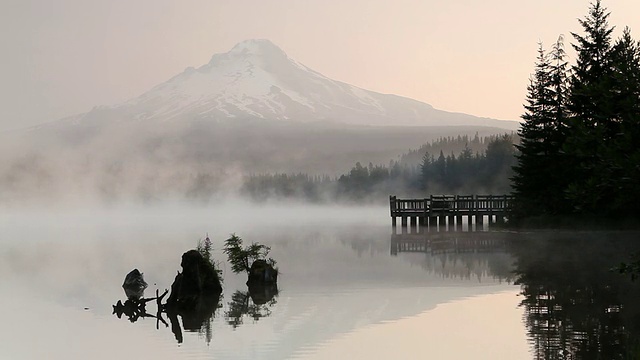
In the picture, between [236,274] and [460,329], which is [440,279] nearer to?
[236,274]

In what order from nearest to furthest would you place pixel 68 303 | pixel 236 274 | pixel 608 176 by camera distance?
pixel 608 176 → pixel 68 303 → pixel 236 274

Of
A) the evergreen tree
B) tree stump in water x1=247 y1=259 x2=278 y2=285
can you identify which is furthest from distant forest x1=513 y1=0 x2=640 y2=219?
tree stump in water x1=247 y1=259 x2=278 y2=285

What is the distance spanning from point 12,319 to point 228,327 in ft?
23.8

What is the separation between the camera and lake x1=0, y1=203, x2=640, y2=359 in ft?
65.5

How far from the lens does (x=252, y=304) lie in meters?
28.0

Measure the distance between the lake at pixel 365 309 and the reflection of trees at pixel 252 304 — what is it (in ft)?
0.19

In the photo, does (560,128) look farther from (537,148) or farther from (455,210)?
(455,210)

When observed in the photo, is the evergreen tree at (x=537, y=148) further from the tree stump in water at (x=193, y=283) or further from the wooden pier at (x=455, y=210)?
the tree stump in water at (x=193, y=283)

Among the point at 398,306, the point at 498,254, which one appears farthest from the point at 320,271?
the point at 398,306

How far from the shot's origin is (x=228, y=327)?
2336 cm

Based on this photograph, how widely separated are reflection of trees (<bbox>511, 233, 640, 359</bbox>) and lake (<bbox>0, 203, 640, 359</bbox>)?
43mm

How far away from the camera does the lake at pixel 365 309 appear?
20.0 m

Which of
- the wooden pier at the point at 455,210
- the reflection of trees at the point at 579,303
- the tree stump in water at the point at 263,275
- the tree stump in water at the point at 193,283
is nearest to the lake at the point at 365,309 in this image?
the reflection of trees at the point at 579,303

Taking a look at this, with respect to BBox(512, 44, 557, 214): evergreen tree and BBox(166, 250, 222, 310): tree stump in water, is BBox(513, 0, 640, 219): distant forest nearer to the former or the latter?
BBox(512, 44, 557, 214): evergreen tree
